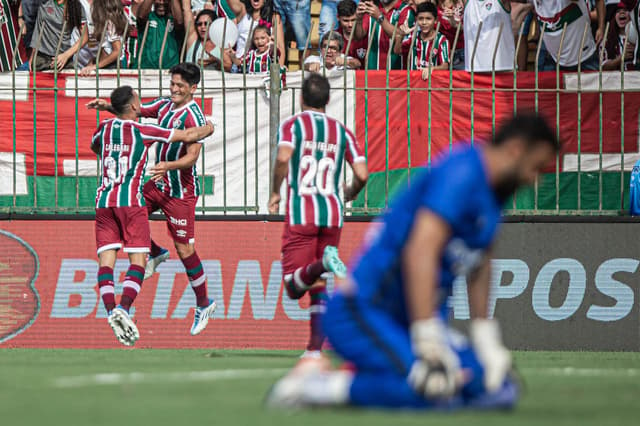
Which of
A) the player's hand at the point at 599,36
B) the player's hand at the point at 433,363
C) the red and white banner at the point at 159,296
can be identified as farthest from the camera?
the player's hand at the point at 599,36

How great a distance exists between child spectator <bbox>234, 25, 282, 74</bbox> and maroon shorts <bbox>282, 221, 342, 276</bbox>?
4552 millimetres

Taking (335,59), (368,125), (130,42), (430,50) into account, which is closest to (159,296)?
(368,125)

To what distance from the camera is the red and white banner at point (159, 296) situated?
1188 centimetres

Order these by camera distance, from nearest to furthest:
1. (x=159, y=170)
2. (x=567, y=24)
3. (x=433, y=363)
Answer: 1. (x=433, y=363)
2. (x=159, y=170)
3. (x=567, y=24)

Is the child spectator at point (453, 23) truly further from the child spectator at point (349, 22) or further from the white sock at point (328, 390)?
the white sock at point (328, 390)

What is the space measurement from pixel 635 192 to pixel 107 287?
17.7 feet

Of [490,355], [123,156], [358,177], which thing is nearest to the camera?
[490,355]

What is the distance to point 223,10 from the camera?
15.3 meters

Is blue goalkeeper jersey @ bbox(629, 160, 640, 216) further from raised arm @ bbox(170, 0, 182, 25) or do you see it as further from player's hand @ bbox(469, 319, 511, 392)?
player's hand @ bbox(469, 319, 511, 392)

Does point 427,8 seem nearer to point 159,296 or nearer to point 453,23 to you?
point 453,23

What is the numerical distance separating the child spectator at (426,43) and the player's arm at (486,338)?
7.86 meters

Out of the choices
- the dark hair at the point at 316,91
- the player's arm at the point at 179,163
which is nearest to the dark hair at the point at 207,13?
the player's arm at the point at 179,163

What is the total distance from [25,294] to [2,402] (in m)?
6.24

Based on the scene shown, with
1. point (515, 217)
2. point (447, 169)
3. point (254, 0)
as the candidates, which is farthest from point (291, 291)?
point (254, 0)
